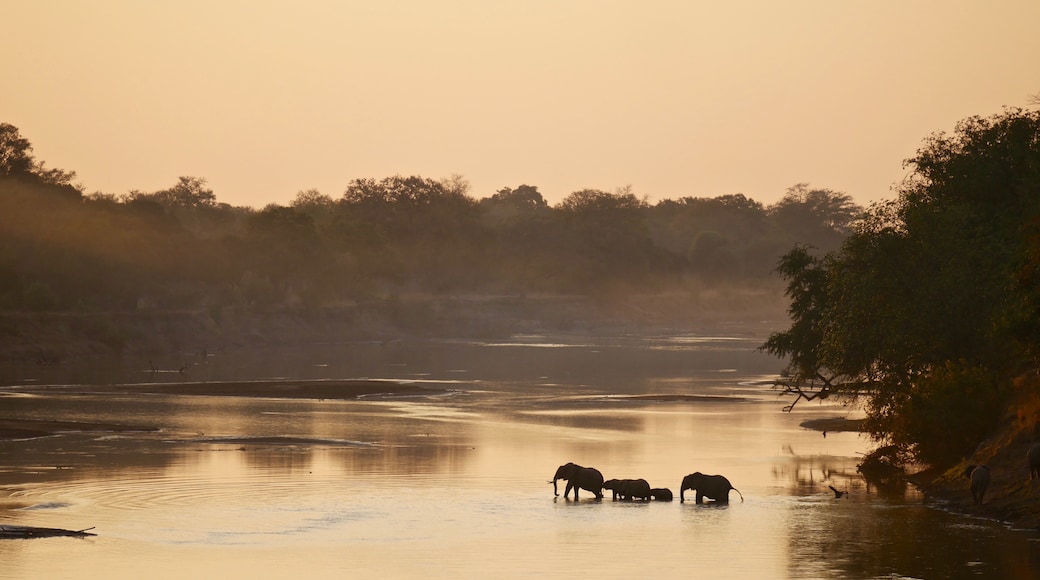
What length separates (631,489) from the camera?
133ft

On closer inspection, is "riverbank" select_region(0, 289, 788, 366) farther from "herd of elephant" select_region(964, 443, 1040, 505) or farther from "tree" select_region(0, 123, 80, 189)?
"herd of elephant" select_region(964, 443, 1040, 505)

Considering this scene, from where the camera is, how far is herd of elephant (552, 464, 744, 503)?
40.3 metres

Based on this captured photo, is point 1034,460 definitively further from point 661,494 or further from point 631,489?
point 631,489

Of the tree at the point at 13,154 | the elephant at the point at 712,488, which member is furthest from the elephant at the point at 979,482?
the tree at the point at 13,154

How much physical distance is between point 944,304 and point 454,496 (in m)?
17.0

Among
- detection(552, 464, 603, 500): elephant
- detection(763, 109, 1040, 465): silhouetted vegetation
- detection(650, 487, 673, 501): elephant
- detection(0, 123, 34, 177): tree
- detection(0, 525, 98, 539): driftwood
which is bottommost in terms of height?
detection(0, 525, 98, 539): driftwood

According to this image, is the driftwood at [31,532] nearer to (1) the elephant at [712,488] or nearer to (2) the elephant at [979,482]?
(1) the elephant at [712,488]

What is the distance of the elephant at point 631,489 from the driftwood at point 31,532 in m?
14.6

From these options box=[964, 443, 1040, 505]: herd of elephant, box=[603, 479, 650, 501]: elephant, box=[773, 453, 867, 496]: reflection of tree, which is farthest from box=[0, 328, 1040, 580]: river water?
box=[964, 443, 1040, 505]: herd of elephant

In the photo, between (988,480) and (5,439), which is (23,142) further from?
(988,480)

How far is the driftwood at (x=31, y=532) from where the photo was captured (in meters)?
32.6

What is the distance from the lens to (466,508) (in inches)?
1526

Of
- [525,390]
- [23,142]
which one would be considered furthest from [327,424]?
[23,142]

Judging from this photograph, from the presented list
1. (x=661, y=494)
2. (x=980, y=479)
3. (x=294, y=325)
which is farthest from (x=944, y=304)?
(x=294, y=325)
